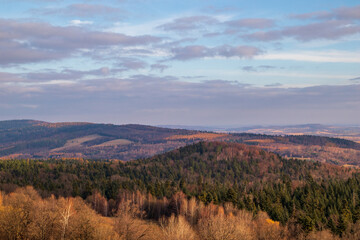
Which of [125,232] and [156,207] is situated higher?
[125,232]

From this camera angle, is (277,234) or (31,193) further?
(31,193)

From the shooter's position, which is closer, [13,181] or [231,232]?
[231,232]

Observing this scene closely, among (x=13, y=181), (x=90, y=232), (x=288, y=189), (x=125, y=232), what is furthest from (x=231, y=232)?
(x=13, y=181)

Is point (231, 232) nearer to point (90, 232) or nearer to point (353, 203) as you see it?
point (90, 232)

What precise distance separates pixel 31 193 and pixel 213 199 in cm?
7970

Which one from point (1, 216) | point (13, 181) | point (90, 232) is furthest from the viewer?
point (13, 181)

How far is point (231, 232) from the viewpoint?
82.6 m

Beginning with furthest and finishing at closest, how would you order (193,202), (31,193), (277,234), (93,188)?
(93,188)
(31,193)
(193,202)
(277,234)

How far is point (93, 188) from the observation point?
18262 cm

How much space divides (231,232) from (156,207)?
79.9m

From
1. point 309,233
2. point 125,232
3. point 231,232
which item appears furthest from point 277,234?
point 125,232

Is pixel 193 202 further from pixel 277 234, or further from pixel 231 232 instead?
pixel 231 232

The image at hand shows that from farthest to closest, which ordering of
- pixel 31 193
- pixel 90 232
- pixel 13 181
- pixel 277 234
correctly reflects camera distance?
pixel 13 181 → pixel 31 193 → pixel 277 234 → pixel 90 232

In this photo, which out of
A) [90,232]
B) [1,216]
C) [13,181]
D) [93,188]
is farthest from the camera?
[13,181]
